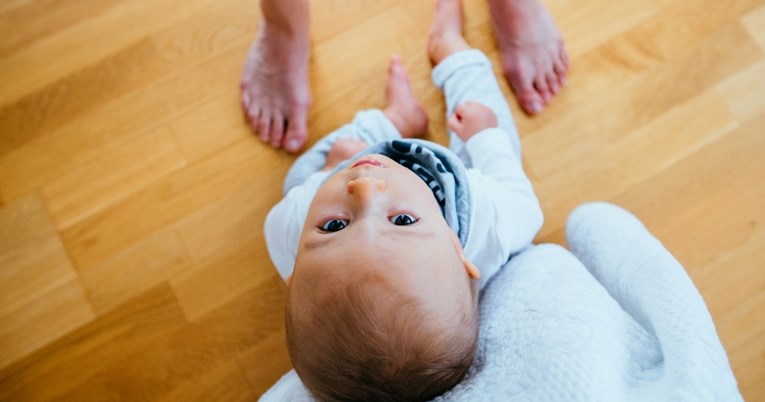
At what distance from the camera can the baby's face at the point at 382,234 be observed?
1.72 ft

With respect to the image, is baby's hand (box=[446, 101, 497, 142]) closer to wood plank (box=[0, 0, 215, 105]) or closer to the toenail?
the toenail

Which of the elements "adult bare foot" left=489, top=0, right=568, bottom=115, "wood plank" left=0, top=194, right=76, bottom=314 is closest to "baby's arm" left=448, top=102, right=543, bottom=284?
"adult bare foot" left=489, top=0, right=568, bottom=115

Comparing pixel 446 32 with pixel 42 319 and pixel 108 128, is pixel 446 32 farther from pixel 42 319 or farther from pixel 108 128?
pixel 42 319

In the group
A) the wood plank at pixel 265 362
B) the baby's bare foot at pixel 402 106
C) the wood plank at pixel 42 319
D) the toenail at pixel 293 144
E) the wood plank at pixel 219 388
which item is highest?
the baby's bare foot at pixel 402 106

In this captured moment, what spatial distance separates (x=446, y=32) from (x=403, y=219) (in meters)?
0.44

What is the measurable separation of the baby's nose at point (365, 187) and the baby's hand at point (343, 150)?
25 cm

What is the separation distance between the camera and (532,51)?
894 mm

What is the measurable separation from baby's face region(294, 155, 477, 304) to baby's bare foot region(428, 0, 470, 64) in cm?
34

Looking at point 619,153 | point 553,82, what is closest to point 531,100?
point 553,82

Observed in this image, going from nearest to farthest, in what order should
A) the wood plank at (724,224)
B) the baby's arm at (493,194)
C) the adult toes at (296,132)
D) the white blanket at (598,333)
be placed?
the white blanket at (598,333) < the baby's arm at (493,194) < the wood plank at (724,224) < the adult toes at (296,132)

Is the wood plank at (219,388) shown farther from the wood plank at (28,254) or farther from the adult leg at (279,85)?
the adult leg at (279,85)

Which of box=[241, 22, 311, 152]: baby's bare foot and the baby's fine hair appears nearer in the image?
the baby's fine hair

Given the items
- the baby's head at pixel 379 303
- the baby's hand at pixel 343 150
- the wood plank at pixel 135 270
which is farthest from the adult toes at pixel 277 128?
the baby's head at pixel 379 303

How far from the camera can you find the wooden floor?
2.76ft
